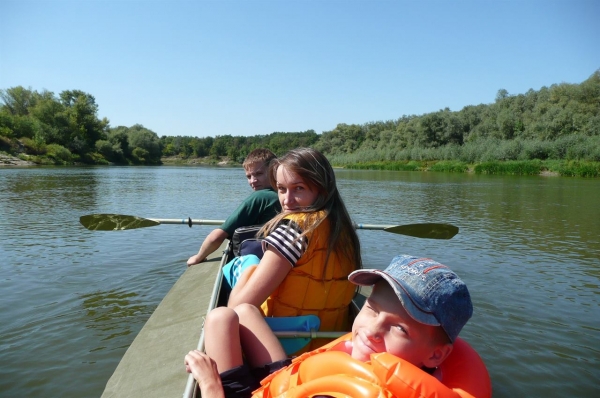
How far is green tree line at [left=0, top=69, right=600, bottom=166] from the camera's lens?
36.5 meters

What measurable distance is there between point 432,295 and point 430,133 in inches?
2250

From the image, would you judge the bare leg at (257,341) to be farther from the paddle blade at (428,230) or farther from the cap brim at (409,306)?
the paddle blade at (428,230)

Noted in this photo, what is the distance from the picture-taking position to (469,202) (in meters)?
15.4

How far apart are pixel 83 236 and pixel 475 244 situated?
7623mm

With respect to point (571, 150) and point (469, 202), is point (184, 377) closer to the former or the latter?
point (469, 202)

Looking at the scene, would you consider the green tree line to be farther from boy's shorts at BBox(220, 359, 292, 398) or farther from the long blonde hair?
boy's shorts at BBox(220, 359, 292, 398)

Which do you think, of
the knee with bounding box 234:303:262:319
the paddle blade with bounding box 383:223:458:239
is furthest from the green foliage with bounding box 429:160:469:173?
the knee with bounding box 234:303:262:319

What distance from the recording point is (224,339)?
5.98 feet

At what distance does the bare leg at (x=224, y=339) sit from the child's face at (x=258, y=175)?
248cm

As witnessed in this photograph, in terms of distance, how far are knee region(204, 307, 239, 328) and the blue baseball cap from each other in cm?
72

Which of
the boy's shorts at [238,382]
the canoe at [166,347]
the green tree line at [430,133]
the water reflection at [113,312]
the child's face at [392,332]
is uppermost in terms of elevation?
the green tree line at [430,133]

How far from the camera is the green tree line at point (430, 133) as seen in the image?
3650cm

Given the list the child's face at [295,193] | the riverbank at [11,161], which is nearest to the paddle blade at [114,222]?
the child's face at [295,193]

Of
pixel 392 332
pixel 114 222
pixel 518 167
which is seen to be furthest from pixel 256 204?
pixel 518 167
